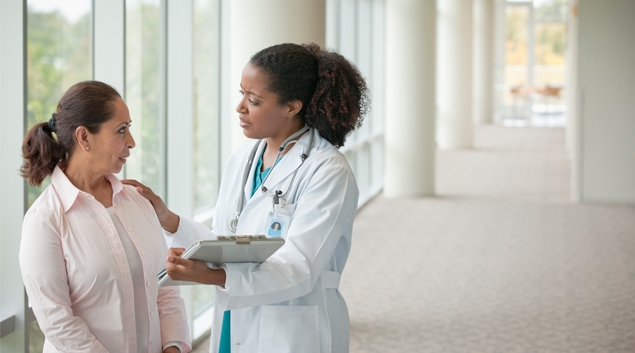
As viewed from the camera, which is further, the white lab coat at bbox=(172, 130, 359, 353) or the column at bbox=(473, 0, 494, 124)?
the column at bbox=(473, 0, 494, 124)

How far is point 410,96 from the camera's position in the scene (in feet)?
36.5

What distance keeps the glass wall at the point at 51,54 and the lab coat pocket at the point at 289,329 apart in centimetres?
138

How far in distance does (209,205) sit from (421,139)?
5.87 meters

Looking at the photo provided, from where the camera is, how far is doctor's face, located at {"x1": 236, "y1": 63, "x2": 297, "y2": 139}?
2.49 metres

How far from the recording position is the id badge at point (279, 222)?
7.91ft

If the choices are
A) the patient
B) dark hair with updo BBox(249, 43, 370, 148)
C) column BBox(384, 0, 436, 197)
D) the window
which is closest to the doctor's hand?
the patient

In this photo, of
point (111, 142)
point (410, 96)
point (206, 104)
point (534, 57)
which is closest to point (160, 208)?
point (111, 142)

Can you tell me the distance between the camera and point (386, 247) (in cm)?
812

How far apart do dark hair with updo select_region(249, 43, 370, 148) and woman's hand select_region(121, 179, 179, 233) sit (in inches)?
21.5

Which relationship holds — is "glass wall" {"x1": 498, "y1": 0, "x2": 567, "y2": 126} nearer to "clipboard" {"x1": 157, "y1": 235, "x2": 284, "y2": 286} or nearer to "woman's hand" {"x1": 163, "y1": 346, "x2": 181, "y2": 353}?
"woman's hand" {"x1": 163, "y1": 346, "x2": 181, "y2": 353}

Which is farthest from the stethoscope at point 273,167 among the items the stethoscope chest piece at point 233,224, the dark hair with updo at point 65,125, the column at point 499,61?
the column at point 499,61

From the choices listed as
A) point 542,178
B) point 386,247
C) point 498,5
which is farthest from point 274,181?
point 498,5

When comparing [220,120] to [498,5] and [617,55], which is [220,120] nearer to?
[617,55]

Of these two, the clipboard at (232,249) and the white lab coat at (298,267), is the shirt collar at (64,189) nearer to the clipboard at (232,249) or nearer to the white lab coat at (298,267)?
the clipboard at (232,249)
